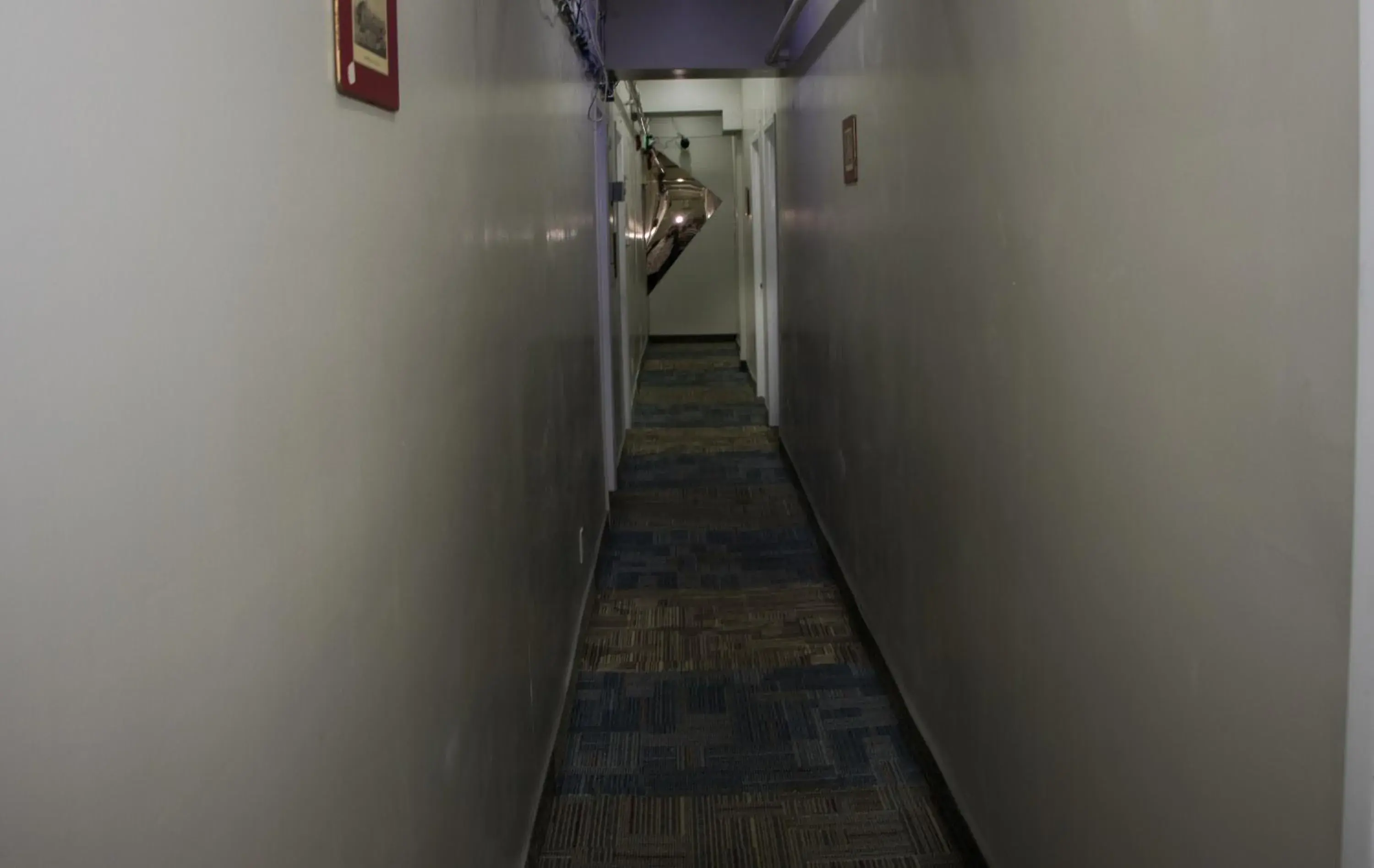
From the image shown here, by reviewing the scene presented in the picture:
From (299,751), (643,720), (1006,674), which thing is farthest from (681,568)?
(299,751)

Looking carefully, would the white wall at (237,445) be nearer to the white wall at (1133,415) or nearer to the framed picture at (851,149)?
the white wall at (1133,415)

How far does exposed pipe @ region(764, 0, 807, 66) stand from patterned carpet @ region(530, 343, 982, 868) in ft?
7.25

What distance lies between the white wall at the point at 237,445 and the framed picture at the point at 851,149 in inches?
77.6

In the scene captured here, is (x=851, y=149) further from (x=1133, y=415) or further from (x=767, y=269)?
(x=767, y=269)

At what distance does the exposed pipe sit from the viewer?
160 inches

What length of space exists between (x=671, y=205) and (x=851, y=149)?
20.0 feet

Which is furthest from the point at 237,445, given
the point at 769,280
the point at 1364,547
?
the point at 769,280

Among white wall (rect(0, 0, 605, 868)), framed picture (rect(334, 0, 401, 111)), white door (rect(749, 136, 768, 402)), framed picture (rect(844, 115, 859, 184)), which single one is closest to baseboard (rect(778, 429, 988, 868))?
white wall (rect(0, 0, 605, 868))

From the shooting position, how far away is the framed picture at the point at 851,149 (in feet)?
12.3

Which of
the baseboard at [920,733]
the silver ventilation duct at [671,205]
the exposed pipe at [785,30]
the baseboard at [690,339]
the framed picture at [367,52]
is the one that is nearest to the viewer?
the framed picture at [367,52]

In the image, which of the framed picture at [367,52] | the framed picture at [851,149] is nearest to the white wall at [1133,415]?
the framed picture at [851,149]

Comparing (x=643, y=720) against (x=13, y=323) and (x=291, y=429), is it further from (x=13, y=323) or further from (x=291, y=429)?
(x=13, y=323)

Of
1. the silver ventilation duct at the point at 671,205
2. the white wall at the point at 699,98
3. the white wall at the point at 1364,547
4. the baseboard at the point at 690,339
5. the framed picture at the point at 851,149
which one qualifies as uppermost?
the white wall at the point at 699,98

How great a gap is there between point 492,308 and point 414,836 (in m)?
1.01
